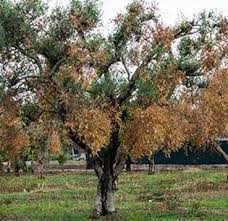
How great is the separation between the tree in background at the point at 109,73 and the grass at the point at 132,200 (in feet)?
7.65

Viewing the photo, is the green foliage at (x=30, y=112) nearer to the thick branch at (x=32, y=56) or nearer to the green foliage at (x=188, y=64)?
the thick branch at (x=32, y=56)

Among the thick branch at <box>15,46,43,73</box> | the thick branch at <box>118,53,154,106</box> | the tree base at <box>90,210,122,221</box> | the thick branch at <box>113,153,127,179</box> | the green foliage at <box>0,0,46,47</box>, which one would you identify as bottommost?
the tree base at <box>90,210,122,221</box>

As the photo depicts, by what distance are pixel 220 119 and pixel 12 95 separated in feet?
30.9

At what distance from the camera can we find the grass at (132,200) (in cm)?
2487

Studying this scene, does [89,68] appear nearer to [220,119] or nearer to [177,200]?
[220,119]

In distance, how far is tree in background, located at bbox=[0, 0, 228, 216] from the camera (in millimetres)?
22406

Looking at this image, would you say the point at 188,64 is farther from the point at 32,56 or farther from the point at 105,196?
the point at 105,196

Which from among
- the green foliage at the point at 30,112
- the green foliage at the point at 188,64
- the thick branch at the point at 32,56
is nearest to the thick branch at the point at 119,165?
the green foliage at the point at 30,112

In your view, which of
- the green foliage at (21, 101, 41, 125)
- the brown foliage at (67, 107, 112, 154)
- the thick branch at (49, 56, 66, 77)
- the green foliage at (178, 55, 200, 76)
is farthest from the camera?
the green foliage at (21, 101, 41, 125)

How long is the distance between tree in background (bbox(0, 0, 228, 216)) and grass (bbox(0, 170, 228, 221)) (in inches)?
91.8

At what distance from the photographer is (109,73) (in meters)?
23.6

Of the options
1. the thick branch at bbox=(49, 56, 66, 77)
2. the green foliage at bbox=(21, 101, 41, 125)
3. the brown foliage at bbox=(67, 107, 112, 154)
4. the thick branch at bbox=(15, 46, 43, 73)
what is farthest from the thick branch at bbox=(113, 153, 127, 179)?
the thick branch at bbox=(15, 46, 43, 73)

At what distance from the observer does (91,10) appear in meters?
22.6

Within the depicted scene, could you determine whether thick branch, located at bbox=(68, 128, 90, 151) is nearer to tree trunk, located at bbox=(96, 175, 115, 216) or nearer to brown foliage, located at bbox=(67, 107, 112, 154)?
brown foliage, located at bbox=(67, 107, 112, 154)
